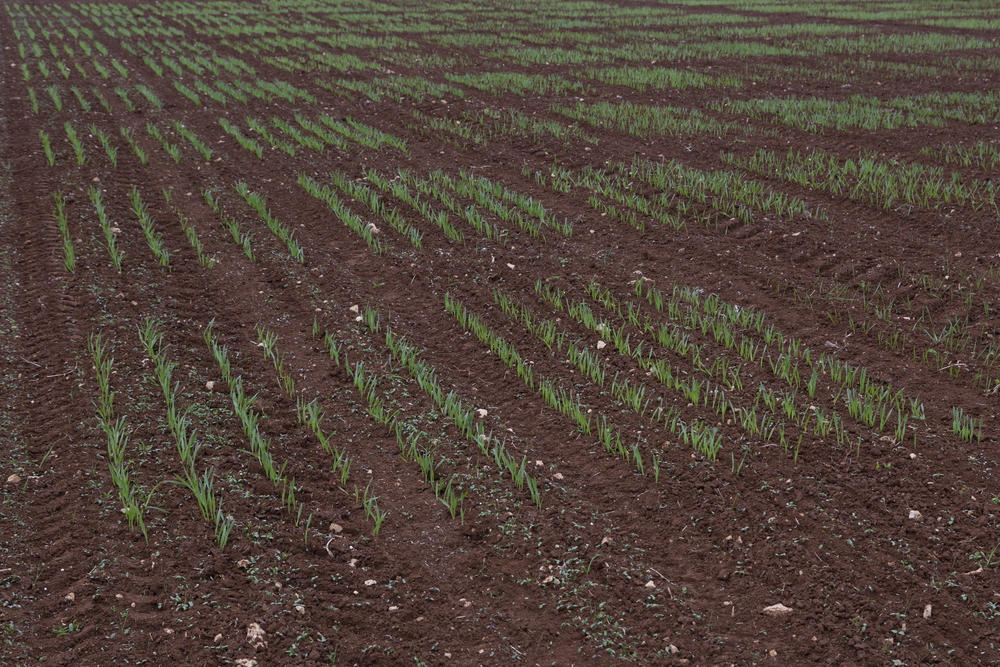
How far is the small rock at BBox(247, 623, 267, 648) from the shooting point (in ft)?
9.68

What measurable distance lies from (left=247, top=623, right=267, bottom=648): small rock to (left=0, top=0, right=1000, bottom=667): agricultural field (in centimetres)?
1

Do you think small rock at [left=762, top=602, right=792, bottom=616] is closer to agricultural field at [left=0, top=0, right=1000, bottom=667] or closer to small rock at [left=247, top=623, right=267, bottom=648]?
agricultural field at [left=0, top=0, right=1000, bottom=667]

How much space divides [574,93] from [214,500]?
38.0 ft

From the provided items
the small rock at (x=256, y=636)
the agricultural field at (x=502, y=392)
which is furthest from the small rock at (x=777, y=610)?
the small rock at (x=256, y=636)

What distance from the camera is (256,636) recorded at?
2979 mm

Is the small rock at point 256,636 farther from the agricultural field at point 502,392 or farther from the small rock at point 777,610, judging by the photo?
the small rock at point 777,610

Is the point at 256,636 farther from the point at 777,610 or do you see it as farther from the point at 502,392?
the point at 502,392

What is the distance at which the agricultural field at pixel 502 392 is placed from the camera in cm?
316

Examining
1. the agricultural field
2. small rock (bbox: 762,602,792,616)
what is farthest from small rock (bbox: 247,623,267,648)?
small rock (bbox: 762,602,792,616)

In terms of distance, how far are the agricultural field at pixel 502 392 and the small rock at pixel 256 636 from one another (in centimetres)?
1

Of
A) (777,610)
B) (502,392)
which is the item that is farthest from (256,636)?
(502,392)

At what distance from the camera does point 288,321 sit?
567 cm

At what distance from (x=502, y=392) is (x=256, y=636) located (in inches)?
87.3

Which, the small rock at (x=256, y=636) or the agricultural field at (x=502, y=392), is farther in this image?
the agricultural field at (x=502, y=392)
